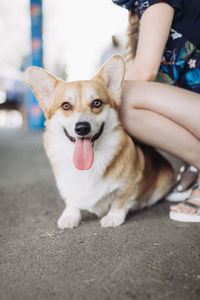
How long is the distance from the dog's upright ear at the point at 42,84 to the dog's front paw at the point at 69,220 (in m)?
0.46

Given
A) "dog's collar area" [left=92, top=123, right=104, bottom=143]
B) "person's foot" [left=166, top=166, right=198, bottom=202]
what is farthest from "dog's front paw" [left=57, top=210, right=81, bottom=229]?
"person's foot" [left=166, top=166, right=198, bottom=202]

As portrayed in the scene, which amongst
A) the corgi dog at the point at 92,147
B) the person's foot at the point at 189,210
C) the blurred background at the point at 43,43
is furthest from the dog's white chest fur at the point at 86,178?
the blurred background at the point at 43,43

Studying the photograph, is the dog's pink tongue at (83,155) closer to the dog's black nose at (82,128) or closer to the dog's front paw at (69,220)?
the dog's black nose at (82,128)

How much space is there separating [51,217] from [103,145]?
0.42 m

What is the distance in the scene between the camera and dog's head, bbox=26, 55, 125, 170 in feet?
3.48

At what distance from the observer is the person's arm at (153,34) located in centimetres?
108

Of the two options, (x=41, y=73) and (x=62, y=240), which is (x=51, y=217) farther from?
(x=41, y=73)

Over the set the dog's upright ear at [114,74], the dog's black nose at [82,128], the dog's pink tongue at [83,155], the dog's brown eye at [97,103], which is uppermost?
the dog's upright ear at [114,74]

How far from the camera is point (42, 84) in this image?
3.90ft

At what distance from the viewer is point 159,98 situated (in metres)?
1.16

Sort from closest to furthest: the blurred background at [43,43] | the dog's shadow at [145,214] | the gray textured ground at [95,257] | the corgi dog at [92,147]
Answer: the gray textured ground at [95,257]
the corgi dog at [92,147]
the dog's shadow at [145,214]
the blurred background at [43,43]

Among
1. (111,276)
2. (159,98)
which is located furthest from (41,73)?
(111,276)

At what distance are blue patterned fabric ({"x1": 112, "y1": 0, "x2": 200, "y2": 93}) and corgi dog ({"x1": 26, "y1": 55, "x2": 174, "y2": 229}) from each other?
11.0 inches

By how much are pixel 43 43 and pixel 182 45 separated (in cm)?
538
